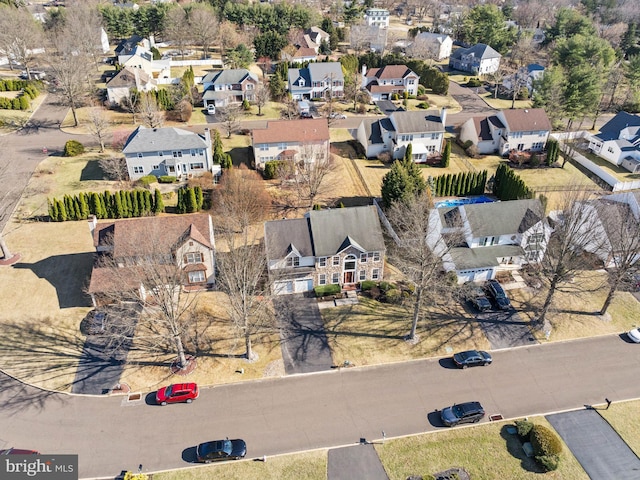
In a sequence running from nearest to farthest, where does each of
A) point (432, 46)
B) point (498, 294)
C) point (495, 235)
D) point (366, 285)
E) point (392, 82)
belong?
point (498, 294) < point (366, 285) < point (495, 235) < point (392, 82) < point (432, 46)

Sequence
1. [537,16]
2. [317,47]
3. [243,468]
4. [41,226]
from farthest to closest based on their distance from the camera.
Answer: [537,16] < [317,47] < [41,226] < [243,468]

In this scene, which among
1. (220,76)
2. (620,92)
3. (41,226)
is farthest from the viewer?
(620,92)

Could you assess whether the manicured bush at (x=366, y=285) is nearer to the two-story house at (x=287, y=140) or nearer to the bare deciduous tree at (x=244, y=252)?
the bare deciduous tree at (x=244, y=252)

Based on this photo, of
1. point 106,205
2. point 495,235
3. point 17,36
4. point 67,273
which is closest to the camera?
point 67,273

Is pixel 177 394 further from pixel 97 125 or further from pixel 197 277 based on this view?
pixel 97 125

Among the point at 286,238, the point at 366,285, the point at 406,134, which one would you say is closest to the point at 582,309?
the point at 366,285

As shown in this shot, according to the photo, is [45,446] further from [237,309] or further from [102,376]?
[237,309]

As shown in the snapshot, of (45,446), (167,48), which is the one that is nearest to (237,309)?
(45,446)

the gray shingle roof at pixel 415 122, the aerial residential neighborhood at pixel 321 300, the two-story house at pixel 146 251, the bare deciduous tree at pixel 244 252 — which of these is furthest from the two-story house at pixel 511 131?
the two-story house at pixel 146 251
